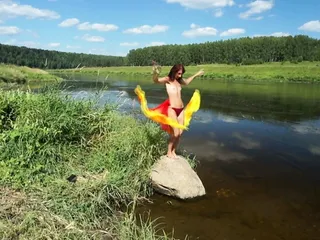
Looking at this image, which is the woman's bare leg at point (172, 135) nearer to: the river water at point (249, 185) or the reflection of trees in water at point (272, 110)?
the river water at point (249, 185)

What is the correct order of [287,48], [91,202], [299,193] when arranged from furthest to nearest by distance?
[287,48], [299,193], [91,202]

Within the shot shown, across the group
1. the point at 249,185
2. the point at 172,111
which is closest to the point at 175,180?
the point at 172,111

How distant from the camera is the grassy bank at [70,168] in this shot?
5.29 m

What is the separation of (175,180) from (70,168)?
2339mm

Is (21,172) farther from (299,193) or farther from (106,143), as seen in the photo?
(299,193)

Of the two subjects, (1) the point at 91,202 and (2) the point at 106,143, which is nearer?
(1) the point at 91,202

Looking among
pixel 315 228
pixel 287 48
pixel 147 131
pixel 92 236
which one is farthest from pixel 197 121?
pixel 287 48

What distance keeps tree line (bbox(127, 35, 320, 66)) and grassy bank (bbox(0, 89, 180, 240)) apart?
9247cm

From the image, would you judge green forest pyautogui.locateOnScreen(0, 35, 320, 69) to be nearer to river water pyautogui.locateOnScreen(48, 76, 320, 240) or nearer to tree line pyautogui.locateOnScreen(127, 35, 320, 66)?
tree line pyautogui.locateOnScreen(127, 35, 320, 66)

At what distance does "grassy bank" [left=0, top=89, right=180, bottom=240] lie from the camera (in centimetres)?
529

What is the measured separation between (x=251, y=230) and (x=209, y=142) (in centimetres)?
643

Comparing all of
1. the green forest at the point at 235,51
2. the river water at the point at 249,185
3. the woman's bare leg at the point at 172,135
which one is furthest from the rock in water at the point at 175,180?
the green forest at the point at 235,51

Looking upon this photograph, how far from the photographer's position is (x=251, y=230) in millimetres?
6094

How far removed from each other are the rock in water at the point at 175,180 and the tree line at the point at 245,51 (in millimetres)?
92309
